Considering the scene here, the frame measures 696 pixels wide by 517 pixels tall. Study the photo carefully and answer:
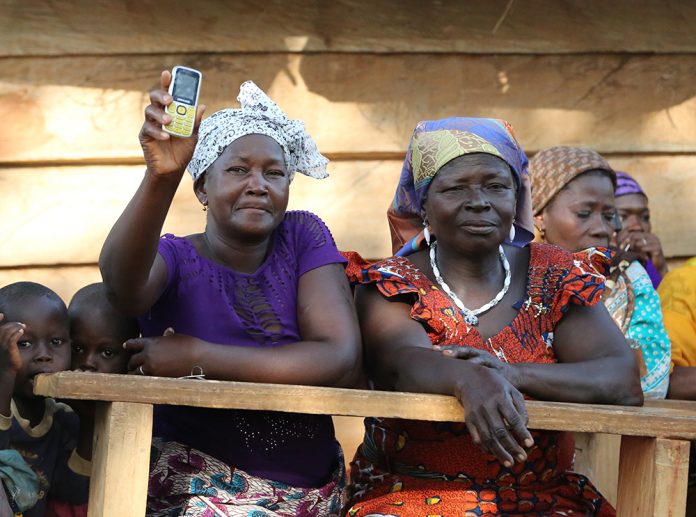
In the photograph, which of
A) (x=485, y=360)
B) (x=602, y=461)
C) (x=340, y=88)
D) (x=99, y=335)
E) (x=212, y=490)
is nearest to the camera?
(x=485, y=360)

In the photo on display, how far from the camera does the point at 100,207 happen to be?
16.3 ft

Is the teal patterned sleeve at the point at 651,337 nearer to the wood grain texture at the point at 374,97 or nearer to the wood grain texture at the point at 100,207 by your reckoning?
the wood grain texture at the point at 374,97

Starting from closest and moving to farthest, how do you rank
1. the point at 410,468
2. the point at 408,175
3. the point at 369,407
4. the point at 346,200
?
the point at 369,407
the point at 410,468
the point at 408,175
the point at 346,200

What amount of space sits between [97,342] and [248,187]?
69 cm

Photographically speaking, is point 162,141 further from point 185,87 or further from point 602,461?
point 602,461

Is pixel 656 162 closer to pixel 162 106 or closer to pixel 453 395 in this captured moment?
pixel 453 395

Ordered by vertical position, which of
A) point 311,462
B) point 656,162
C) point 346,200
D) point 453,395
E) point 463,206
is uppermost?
point 656,162

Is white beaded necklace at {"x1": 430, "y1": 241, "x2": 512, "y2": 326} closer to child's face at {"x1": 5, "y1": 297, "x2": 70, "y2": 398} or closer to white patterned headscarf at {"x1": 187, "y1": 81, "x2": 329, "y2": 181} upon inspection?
white patterned headscarf at {"x1": 187, "y1": 81, "x2": 329, "y2": 181}

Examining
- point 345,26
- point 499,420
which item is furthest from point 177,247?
point 345,26

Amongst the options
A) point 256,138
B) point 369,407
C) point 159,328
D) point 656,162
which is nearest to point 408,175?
point 256,138

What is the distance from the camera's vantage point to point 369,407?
8.93 feet

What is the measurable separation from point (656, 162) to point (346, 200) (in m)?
1.47

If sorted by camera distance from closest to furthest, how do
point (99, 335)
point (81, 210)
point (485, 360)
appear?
point (485, 360) < point (99, 335) < point (81, 210)

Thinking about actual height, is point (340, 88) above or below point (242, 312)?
above
